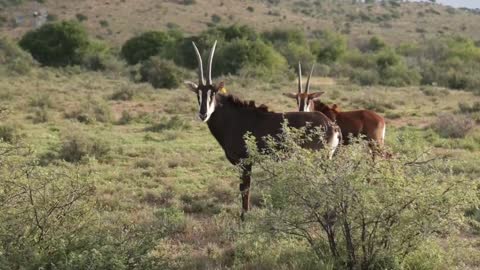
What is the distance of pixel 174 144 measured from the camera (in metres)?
15.7

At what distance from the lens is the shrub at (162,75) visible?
31797 mm

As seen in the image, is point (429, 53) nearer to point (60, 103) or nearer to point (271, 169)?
point (60, 103)

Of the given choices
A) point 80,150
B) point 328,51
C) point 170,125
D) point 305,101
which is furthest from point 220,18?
point 305,101

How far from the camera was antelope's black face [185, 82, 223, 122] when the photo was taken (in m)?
8.86

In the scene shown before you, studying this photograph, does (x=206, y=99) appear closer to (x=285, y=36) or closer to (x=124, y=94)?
(x=124, y=94)

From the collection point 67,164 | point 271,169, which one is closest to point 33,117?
point 67,164

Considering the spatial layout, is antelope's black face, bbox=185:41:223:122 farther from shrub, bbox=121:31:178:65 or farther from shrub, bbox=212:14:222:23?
shrub, bbox=212:14:222:23

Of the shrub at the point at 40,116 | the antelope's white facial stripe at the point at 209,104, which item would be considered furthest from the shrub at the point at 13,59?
the antelope's white facial stripe at the point at 209,104

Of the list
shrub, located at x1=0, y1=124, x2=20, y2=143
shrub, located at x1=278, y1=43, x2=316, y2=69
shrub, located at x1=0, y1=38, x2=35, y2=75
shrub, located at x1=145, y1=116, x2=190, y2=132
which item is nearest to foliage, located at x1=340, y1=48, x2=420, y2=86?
shrub, located at x1=278, y1=43, x2=316, y2=69

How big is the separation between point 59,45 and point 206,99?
39.7 m

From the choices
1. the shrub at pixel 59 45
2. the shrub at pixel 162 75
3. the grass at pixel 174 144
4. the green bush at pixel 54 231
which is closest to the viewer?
the green bush at pixel 54 231

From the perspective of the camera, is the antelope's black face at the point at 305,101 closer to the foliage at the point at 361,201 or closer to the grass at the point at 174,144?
the grass at the point at 174,144

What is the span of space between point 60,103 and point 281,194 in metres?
19.0

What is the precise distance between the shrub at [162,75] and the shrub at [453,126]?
54.5 ft
